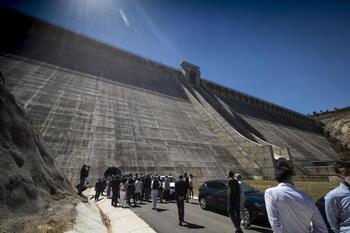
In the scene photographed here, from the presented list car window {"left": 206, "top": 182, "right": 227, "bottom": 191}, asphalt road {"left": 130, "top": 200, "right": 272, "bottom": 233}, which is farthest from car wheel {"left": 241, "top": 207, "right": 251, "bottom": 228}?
car window {"left": 206, "top": 182, "right": 227, "bottom": 191}

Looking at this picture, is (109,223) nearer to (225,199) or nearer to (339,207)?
(225,199)

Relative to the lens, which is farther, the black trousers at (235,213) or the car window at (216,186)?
the car window at (216,186)

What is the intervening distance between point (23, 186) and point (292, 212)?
6100 mm

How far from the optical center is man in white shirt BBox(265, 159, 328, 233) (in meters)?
2.47

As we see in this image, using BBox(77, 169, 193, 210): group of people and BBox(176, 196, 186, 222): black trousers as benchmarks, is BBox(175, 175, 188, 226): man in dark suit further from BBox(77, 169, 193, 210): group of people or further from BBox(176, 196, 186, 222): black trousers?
BBox(77, 169, 193, 210): group of people

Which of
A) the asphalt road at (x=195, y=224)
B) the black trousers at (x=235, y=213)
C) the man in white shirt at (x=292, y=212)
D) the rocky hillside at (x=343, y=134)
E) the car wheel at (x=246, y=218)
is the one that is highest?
the rocky hillside at (x=343, y=134)

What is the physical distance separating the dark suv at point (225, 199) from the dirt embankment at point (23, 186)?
573cm

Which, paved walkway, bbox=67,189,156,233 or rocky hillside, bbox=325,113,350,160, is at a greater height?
rocky hillside, bbox=325,113,350,160

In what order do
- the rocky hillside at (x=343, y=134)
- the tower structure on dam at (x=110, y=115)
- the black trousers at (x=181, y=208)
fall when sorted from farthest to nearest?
the rocky hillside at (x=343, y=134) < the tower structure on dam at (x=110, y=115) < the black trousers at (x=181, y=208)

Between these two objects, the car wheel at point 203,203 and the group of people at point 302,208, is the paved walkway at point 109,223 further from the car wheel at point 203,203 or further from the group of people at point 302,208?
the group of people at point 302,208

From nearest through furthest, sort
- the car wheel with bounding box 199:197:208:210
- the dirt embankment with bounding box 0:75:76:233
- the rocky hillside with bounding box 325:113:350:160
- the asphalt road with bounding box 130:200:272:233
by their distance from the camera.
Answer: the dirt embankment with bounding box 0:75:76:233, the asphalt road with bounding box 130:200:272:233, the car wheel with bounding box 199:197:208:210, the rocky hillside with bounding box 325:113:350:160

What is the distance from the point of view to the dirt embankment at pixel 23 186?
4.94 metres

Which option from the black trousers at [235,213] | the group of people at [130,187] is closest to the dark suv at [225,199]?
the group of people at [130,187]

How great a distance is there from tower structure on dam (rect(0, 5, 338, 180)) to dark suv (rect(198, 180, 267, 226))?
769cm
